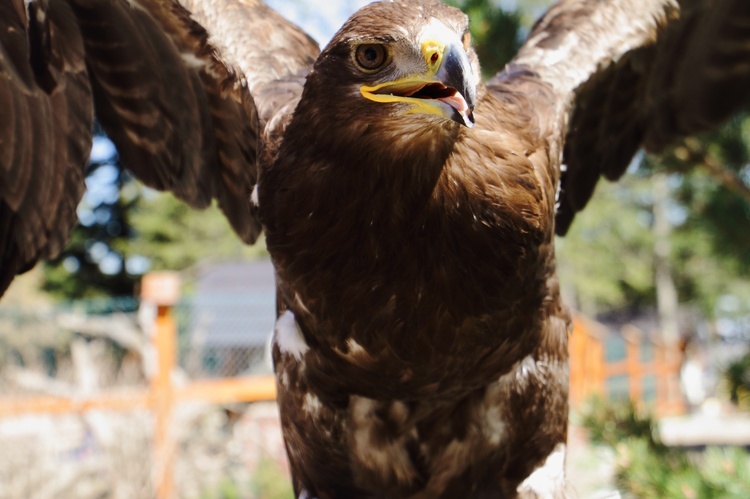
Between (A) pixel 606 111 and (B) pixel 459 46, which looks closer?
(B) pixel 459 46

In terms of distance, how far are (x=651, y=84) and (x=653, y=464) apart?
1.50 m

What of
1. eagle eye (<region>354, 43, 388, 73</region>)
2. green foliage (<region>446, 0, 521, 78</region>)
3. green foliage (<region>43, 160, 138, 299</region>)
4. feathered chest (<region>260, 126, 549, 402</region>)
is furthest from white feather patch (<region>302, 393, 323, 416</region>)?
green foliage (<region>43, 160, 138, 299</region>)

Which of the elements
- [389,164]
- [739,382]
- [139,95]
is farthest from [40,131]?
[739,382]

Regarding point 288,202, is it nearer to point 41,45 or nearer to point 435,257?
point 435,257

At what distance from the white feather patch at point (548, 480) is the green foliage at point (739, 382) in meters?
1.43

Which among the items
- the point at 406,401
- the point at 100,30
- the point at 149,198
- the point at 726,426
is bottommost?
the point at 149,198

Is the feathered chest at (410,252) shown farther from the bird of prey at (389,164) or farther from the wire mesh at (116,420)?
the wire mesh at (116,420)

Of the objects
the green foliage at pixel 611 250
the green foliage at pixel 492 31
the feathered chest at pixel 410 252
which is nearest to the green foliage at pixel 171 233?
the green foliage at pixel 611 250

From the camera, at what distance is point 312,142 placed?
185cm

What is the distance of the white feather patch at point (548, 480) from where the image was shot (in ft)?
8.55

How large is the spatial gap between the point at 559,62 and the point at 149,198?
24.5m

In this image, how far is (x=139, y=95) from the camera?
10.0 ft

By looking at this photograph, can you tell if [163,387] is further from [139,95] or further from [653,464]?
[653,464]

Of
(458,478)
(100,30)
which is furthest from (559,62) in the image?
(100,30)
